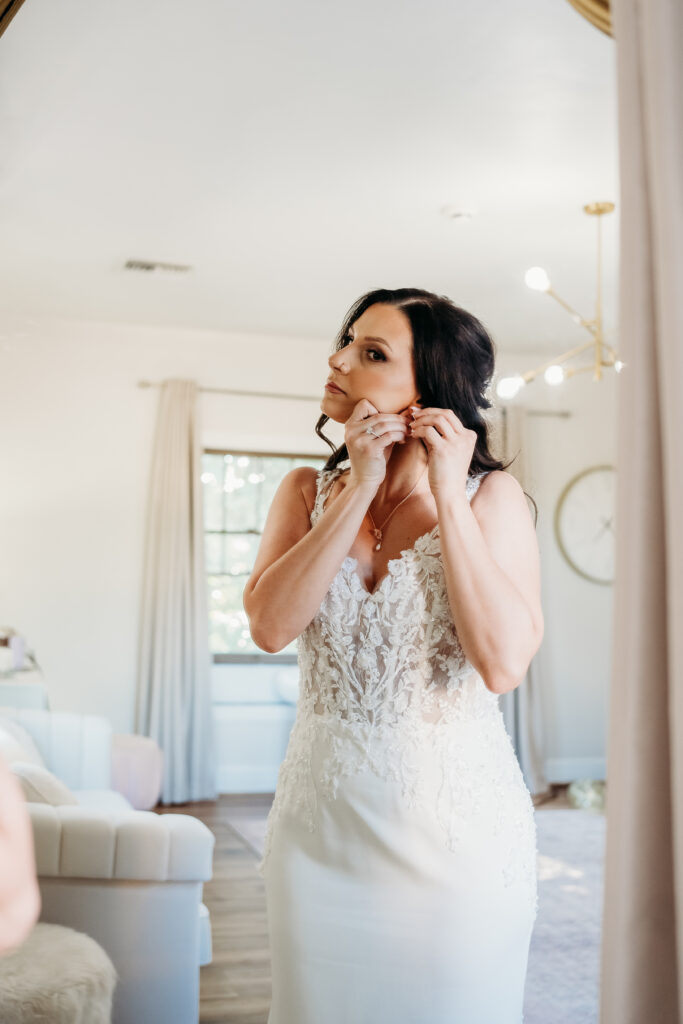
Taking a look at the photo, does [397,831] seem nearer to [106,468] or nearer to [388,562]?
[388,562]

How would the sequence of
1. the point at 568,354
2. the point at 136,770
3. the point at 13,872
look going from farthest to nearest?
1. the point at 136,770
2. the point at 568,354
3. the point at 13,872

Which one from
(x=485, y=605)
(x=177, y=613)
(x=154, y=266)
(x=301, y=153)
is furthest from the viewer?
(x=177, y=613)

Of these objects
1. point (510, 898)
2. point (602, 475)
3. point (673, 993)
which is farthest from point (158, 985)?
point (602, 475)

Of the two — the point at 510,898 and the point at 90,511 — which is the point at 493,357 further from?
the point at 90,511

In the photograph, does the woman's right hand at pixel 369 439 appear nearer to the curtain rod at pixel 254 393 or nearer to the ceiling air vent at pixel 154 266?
the ceiling air vent at pixel 154 266

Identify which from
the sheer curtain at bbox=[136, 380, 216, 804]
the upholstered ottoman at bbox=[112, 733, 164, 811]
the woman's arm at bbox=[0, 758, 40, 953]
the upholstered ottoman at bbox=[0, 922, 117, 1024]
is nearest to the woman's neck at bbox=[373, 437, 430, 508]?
the woman's arm at bbox=[0, 758, 40, 953]

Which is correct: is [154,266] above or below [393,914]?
above

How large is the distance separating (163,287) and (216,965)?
309 centimetres

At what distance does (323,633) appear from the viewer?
123cm

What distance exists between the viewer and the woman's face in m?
1.29

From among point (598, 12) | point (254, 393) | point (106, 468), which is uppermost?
point (254, 393)

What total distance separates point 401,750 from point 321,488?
Result: 375 millimetres

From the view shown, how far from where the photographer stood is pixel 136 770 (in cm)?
431

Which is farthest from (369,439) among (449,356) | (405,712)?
(405,712)
